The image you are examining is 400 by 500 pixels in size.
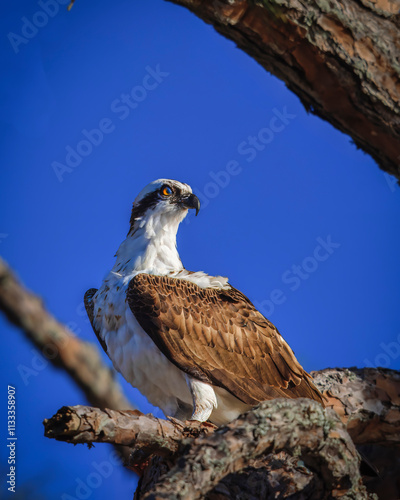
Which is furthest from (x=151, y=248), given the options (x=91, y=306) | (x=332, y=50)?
(x=332, y=50)

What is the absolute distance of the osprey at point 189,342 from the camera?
5.31 meters

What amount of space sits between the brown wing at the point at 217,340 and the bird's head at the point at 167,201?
3.30 feet

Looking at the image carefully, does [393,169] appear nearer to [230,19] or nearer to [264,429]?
[230,19]

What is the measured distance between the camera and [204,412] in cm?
510

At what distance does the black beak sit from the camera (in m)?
6.48

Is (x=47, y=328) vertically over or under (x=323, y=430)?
under

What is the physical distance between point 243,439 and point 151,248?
136 inches

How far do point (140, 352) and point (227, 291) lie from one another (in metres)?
1.21

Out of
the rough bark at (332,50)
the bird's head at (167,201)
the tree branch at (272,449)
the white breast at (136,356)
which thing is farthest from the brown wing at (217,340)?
the rough bark at (332,50)

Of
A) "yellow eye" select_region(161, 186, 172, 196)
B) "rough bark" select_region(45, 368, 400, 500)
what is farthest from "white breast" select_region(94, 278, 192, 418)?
"yellow eye" select_region(161, 186, 172, 196)

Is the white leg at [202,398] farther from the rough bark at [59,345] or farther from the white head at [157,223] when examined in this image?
the white head at [157,223]

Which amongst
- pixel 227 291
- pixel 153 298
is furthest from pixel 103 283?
pixel 227 291

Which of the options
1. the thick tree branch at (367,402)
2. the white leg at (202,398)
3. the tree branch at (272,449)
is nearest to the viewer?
the tree branch at (272,449)

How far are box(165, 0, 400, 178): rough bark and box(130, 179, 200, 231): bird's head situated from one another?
2476 mm
